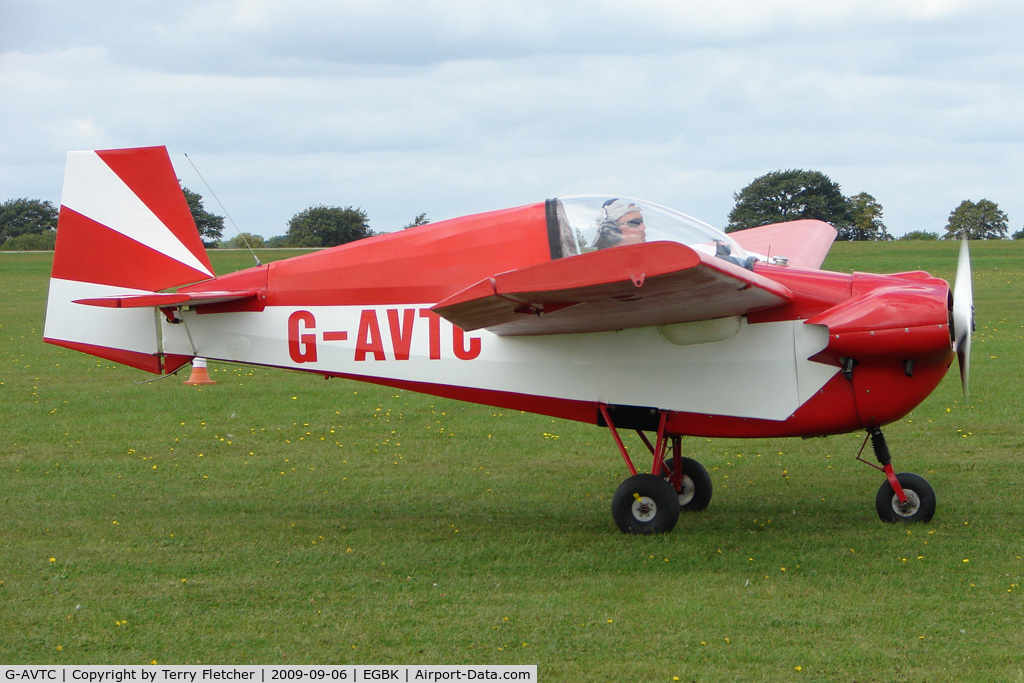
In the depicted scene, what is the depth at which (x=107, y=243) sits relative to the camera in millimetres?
8273

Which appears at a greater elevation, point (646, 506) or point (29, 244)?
point (29, 244)

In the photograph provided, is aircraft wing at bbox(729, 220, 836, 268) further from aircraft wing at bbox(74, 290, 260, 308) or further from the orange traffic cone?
the orange traffic cone

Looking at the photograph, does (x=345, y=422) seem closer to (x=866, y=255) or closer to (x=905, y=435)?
(x=905, y=435)

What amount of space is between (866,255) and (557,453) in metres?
44.9

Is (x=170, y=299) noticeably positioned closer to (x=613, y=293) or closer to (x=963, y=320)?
(x=613, y=293)

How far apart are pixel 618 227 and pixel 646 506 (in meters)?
2.12

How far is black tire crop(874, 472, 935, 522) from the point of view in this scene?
750cm

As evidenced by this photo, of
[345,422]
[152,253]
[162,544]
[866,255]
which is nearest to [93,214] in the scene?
[152,253]

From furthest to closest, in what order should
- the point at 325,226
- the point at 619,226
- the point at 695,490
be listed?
the point at 325,226 → the point at 695,490 → the point at 619,226

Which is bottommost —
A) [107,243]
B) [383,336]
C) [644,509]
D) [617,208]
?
[644,509]

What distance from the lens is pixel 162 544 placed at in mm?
7258

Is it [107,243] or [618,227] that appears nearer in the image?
[618,227]

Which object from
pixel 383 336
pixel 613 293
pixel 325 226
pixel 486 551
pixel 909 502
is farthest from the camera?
pixel 325 226

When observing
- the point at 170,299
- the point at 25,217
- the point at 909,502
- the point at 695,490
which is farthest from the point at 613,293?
the point at 25,217
